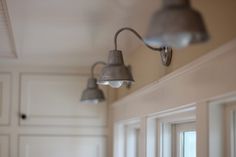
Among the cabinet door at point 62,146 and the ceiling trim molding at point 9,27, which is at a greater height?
the ceiling trim molding at point 9,27

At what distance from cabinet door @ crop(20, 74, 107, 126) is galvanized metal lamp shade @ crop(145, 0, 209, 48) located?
2814mm

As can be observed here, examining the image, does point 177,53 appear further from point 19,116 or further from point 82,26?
point 19,116

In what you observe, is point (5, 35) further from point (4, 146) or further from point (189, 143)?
point (189, 143)

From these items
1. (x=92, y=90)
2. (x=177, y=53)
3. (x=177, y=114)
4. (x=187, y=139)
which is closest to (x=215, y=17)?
(x=177, y=53)

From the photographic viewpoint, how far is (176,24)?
0.94 metres

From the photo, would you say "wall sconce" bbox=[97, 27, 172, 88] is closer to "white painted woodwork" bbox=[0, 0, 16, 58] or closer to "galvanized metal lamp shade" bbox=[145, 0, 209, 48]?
"white painted woodwork" bbox=[0, 0, 16, 58]

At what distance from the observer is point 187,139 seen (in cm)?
232

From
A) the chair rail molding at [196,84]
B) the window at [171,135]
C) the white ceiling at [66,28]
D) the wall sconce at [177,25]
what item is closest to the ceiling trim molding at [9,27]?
the white ceiling at [66,28]

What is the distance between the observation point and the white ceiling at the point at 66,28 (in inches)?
88.3

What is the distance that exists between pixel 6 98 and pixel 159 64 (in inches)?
67.9

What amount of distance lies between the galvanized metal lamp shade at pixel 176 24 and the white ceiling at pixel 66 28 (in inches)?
42.9

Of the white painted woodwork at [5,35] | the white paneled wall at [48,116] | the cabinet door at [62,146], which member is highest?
the white painted woodwork at [5,35]

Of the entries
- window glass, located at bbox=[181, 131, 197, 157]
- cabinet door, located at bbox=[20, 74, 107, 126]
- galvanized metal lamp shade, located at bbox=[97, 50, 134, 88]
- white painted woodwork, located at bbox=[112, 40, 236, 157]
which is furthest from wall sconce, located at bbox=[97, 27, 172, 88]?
cabinet door, located at bbox=[20, 74, 107, 126]

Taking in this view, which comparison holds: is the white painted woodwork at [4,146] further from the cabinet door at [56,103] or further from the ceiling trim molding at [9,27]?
the ceiling trim molding at [9,27]
